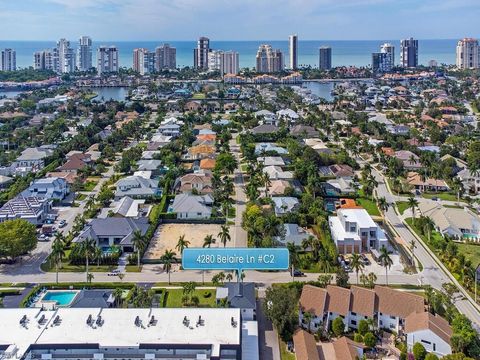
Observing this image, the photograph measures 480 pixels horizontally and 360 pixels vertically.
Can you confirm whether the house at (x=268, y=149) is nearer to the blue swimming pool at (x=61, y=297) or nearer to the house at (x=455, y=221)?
the house at (x=455, y=221)

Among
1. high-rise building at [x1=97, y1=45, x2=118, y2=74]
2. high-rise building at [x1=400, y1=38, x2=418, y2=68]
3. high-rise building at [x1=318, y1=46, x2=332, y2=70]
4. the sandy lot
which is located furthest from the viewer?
high-rise building at [x1=400, y1=38, x2=418, y2=68]

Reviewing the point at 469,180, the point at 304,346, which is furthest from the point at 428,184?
the point at 304,346

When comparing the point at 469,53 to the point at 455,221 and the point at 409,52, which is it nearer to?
the point at 409,52

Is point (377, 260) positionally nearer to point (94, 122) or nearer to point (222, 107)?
point (94, 122)

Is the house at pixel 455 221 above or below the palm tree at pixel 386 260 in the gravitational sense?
above

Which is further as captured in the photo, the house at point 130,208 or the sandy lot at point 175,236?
the house at point 130,208

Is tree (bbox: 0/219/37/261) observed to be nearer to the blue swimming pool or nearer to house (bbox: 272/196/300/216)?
the blue swimming pool

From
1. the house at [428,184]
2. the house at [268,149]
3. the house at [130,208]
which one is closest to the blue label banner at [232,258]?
the house at [130,208]

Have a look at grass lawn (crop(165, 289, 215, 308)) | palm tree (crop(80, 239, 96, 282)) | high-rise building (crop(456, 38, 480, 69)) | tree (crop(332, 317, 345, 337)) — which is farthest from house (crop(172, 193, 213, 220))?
high-rise building (crop(456, 38, 480, 69))
